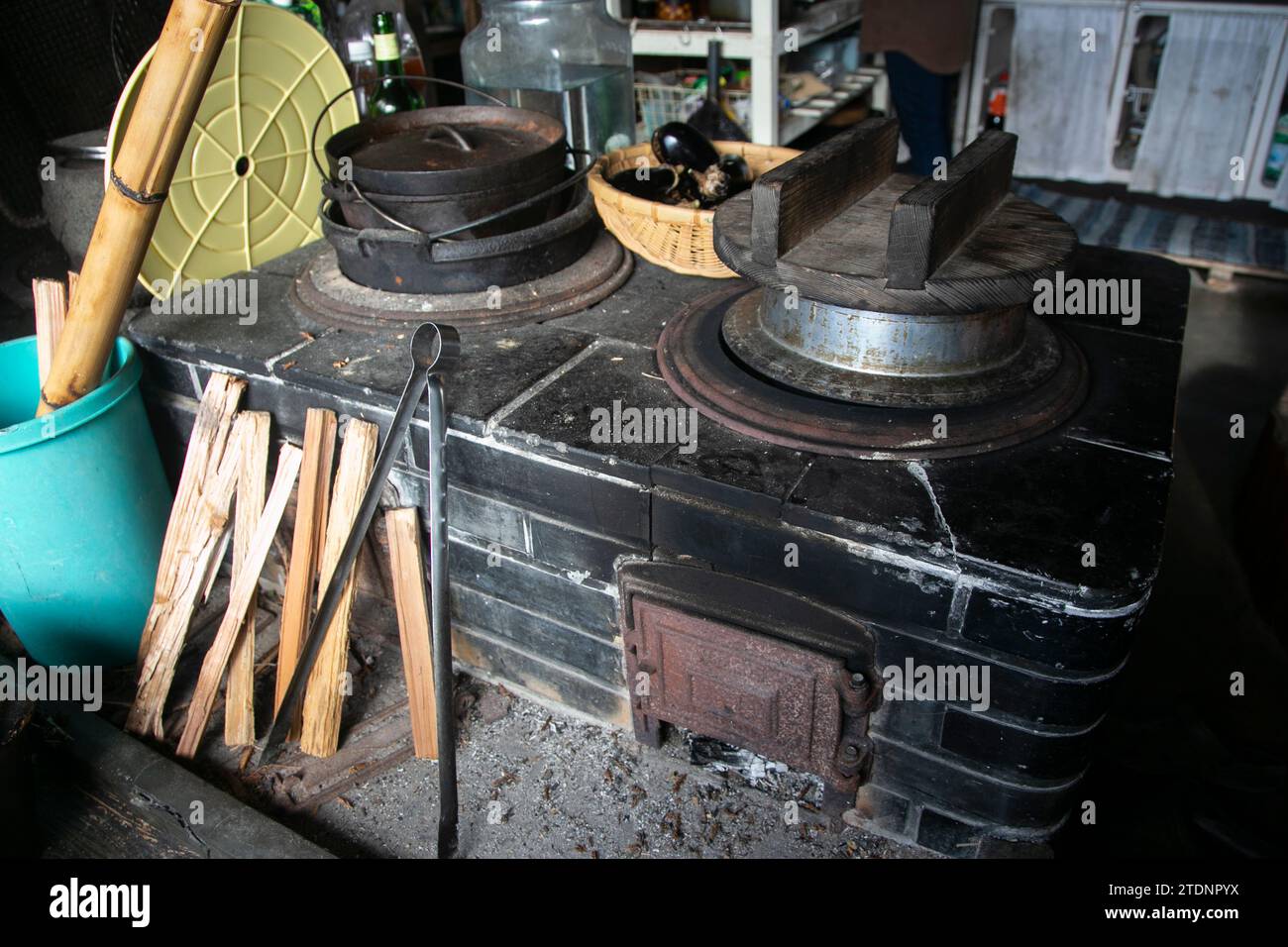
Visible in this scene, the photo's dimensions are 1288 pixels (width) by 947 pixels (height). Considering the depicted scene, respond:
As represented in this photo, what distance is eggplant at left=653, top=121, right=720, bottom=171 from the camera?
7.76 feet

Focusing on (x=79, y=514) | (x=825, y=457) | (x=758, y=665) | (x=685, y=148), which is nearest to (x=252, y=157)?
(x=79, y=514)

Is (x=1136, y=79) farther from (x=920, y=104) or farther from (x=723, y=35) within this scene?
(x=723, y=35)

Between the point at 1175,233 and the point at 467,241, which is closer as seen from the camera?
the point at 467,241

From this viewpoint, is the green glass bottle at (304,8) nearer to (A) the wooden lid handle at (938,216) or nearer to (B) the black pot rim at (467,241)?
(B) the black pot rim at (467,241)

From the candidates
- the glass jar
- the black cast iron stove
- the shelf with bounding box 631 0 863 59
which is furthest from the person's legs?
the black cast iron stove

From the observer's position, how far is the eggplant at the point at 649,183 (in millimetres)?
2375

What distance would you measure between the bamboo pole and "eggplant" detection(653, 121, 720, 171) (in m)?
1.06

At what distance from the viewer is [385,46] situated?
2865mm

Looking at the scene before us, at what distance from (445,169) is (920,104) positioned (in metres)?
3.09

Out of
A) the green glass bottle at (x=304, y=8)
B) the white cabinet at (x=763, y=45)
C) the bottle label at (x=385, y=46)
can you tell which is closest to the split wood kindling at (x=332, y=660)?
the bottle label at (x=385, y=46)

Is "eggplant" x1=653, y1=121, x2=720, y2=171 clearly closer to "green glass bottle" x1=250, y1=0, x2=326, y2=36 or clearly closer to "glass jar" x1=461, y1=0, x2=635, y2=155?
"glass jar" x1=461, y1=0, x2=635, y2=155

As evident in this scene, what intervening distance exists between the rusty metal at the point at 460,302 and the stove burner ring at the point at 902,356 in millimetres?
616
